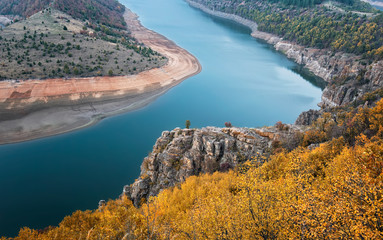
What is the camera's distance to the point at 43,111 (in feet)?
197

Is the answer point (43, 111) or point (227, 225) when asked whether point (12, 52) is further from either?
point (227, 225)

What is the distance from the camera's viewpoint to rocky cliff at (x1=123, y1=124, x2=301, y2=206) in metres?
34.8

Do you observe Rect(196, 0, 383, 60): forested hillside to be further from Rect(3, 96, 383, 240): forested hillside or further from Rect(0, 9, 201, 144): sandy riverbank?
Rect(0, 9, 201, 144): sandy riverbank

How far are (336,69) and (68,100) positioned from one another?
93.5 meters

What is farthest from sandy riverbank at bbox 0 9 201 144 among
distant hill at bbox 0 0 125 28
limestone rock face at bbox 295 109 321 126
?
distant hill at bbox 0 0 125 28

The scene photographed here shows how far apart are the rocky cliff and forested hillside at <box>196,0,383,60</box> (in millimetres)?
58569

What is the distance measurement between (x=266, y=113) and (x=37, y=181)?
189 ft

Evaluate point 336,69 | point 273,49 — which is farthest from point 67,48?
point 273,49

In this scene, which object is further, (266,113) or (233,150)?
(266,113)

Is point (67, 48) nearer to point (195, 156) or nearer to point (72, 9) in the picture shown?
point (72, 9)

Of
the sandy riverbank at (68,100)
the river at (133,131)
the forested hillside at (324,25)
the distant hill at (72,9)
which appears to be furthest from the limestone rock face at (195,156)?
the distant hill at (72,9)

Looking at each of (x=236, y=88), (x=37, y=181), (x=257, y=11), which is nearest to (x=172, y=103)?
(x=236, y=88)

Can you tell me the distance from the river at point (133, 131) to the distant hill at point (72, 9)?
47412 mm

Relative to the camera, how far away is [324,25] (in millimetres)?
119312
